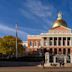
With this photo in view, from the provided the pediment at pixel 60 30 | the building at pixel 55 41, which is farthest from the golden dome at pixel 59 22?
the pediment at pixel 60 30

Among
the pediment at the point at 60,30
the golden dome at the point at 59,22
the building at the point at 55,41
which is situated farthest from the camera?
the golden dome at the point at 59,22

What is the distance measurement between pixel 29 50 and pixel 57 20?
830 inches

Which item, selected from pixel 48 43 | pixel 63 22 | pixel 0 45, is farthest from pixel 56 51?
pixel 0 45

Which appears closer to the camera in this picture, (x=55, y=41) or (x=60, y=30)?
(x=55, y=41)

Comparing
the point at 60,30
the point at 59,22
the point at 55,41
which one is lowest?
the point at 55,41

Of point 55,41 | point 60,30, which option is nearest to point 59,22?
point 60,30

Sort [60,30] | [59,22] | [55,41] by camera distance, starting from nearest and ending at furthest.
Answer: [55,41], [60,30], [59,22]

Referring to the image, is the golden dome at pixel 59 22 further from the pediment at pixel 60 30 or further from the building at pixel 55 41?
→ the pediment at pixel 60 30

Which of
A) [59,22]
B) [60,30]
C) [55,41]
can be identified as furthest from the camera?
[59,22]

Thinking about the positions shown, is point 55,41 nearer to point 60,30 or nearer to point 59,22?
point 60,30

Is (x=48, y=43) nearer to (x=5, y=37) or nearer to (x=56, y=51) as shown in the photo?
(x=56, y=51)

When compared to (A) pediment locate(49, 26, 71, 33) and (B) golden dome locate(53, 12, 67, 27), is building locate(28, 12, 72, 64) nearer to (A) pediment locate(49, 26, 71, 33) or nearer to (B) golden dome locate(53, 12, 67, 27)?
(A) pediment locate(49, 26, 71, 33)

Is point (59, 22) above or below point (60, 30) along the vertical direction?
above

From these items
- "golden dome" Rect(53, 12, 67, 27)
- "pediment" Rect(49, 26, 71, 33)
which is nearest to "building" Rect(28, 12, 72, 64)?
"pediment" Rect(49, 26, 71, 33)
